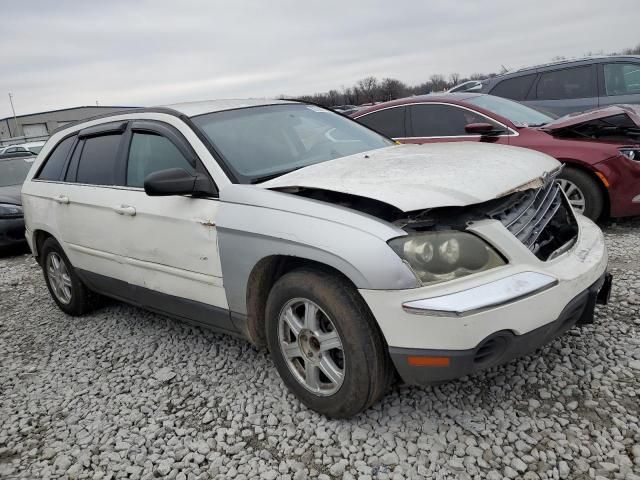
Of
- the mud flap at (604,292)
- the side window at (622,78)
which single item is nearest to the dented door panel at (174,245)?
the mud flap at (604,292)

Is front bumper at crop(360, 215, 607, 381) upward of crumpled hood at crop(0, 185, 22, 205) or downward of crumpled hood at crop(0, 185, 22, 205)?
downward

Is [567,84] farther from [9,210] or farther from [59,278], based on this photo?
[9,210]

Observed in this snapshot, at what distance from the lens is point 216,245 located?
287 cm

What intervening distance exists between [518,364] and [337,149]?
1728 mm

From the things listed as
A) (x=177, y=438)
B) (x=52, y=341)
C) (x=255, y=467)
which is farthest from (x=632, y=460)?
(x=52, y=341)

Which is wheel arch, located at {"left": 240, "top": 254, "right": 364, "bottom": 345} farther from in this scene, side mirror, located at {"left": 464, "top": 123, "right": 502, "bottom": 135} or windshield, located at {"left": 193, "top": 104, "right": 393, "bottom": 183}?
side mirror, located at {"left": 464, "top": 123, "right": 502, "bottom": 135}

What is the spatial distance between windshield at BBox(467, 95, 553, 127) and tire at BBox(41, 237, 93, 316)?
4.59 metres

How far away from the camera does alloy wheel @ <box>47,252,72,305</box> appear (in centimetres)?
459

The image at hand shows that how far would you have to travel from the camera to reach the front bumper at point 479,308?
212 cm

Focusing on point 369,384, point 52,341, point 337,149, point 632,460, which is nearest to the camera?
point 632,460

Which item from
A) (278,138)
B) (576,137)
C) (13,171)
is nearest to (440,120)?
(576,137)

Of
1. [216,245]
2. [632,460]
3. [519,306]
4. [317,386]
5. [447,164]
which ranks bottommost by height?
[632,460]

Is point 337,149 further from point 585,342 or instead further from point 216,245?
point 585,342

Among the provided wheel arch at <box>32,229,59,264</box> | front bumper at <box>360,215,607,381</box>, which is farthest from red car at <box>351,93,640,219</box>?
wheel arch at <box>32,229,59,264</box>
